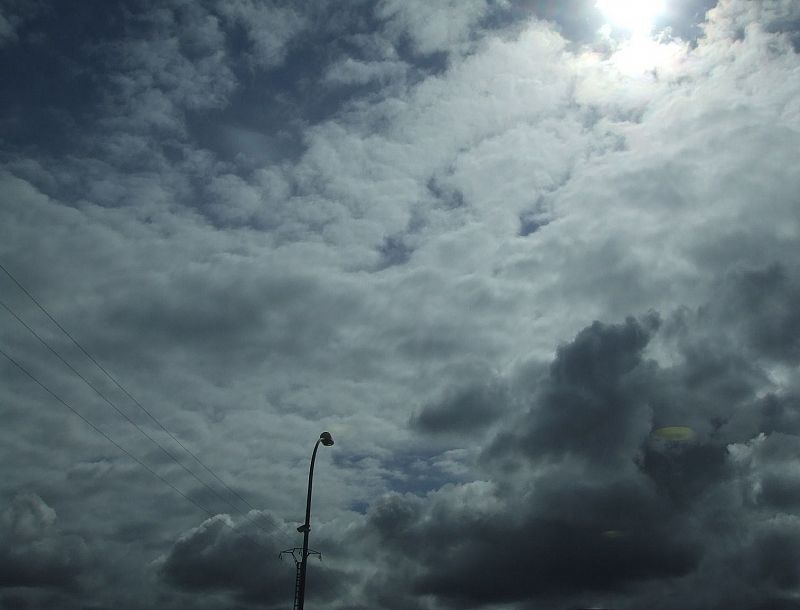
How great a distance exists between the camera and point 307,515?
35.9 meters

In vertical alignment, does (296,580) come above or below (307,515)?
below

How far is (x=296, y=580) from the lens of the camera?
3500cm

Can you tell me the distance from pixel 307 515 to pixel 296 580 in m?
3.17

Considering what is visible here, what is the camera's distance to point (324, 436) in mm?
36750

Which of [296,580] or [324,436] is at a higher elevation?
[324,436]

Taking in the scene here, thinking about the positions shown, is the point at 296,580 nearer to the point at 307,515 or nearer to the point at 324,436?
the point at 307,515

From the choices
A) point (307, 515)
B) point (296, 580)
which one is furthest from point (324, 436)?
point (296, 580)

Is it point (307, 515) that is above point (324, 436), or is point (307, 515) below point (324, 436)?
below

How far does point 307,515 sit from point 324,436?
161 inches

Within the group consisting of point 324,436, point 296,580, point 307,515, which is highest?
point 324,436

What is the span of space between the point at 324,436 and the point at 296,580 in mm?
7259
